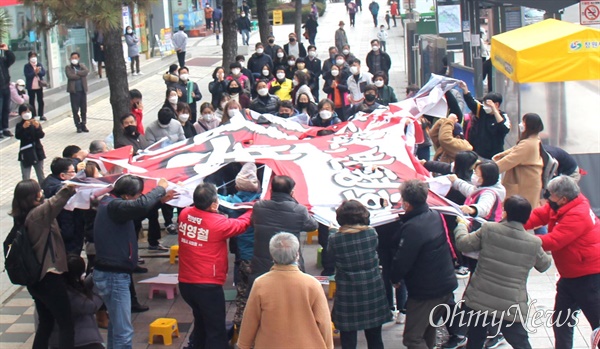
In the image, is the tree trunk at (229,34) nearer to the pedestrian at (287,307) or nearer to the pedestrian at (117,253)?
the pedestrian at (117,253)

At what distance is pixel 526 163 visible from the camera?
978 centimetres

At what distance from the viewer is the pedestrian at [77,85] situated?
1862 cm

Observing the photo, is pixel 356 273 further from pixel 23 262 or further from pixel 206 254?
Result: pixel 23 262

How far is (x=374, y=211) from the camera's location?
7852 mm

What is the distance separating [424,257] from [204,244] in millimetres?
1798

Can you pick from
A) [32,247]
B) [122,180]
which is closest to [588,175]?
[122,180]

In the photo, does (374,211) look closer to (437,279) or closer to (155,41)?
(437,279)

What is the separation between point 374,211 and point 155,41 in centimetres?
2739

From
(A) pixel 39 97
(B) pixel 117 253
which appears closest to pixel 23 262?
(B) pixel 117 253

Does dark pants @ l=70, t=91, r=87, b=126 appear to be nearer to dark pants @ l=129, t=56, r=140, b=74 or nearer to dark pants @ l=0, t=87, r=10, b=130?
dark pants @ l=0, t=87, r=10, b=130

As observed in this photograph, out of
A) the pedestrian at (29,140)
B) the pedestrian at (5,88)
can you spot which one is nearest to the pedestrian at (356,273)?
the pedestrian at (29,140)

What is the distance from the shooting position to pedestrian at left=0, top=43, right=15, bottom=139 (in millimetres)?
17391

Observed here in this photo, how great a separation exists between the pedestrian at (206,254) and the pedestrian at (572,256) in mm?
2593

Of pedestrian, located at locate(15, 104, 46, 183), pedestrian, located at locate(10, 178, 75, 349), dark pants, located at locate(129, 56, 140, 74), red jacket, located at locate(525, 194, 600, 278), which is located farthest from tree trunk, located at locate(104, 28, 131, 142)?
dark pants, located at locate(129, 56, 140, 74)
